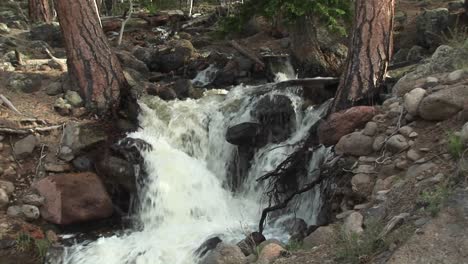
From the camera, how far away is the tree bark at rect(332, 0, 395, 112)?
7355 mm

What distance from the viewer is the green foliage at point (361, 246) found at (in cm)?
376

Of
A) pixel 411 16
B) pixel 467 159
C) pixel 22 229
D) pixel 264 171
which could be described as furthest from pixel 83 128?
pixel 411 16

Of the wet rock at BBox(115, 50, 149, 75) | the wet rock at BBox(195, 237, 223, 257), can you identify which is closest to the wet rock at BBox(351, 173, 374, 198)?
the wet rock at BBox(195, 237, 223, 257)

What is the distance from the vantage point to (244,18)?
35.8 feet

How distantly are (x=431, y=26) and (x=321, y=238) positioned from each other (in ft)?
28.5

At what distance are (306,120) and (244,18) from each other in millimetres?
3466

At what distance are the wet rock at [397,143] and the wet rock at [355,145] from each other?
333mm

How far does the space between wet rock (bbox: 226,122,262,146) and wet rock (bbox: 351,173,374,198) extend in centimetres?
286

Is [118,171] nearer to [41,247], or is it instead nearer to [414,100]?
[41,247]

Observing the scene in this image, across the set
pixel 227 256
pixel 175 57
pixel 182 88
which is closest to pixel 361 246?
pixel 227 256

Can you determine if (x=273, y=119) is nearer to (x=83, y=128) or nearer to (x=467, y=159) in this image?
(x=83, y=128)

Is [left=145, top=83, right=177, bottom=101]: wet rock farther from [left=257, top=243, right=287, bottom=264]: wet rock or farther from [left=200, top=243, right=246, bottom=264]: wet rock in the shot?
[left=257, top=243, right=287, bottom=264]: wet rock

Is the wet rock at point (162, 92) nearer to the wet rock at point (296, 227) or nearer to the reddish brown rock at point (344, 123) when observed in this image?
the reddish brown rock at point (344, 123)

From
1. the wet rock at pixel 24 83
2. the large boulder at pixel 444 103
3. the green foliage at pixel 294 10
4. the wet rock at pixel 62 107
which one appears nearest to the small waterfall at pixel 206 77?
the green foliage at pixel 294 10
